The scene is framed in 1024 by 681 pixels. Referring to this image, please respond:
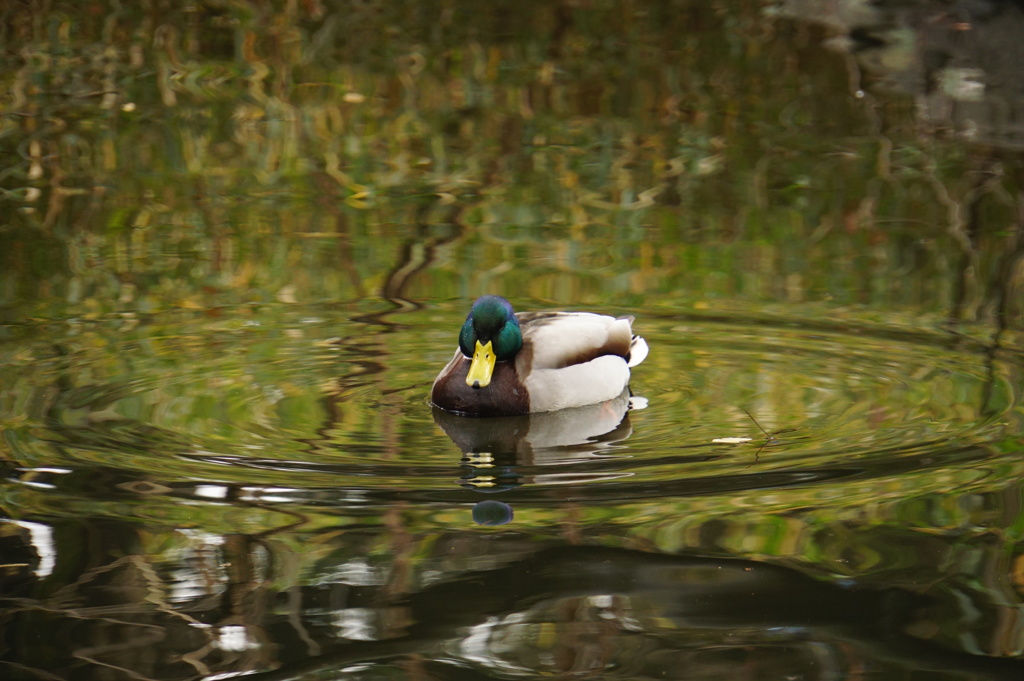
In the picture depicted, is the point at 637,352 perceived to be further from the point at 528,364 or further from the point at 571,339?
the point at 528,364

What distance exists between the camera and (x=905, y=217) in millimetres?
9766

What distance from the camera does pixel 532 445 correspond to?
19.9 feet

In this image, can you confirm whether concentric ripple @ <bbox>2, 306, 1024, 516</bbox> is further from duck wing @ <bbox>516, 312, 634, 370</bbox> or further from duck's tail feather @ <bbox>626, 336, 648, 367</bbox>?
duck wing @ <bbox>516, 312, 634, 370</bbox>

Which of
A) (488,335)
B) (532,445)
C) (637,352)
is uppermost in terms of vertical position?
(488,335)

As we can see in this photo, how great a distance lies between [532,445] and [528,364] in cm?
73

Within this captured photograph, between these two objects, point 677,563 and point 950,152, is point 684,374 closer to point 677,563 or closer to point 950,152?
point 677,563

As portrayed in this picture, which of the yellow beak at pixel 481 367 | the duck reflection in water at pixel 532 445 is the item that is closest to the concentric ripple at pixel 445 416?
the duck reflection in water at pixel 532 445

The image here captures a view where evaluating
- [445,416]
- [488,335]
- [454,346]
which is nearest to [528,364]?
[488,335]

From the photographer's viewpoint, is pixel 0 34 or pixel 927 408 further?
pixel 0 34

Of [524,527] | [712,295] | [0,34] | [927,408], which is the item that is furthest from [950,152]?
[0,34]

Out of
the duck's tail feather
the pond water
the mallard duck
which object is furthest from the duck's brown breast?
the duck's tail feather

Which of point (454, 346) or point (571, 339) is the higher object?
point (571, 339)

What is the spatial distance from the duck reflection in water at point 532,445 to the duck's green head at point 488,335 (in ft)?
0.75

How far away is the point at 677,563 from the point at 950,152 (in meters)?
7.60
